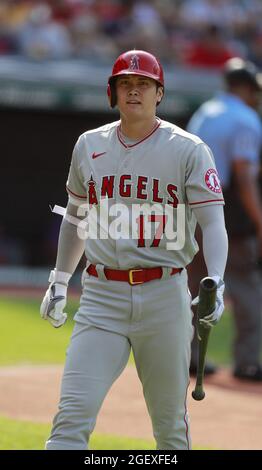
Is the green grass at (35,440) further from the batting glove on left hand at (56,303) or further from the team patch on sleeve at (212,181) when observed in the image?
the team patch on sleeve at (212,181)

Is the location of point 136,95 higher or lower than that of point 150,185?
higher

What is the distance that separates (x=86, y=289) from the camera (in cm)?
401

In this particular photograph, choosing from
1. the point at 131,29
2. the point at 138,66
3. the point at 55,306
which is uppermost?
the point at 131,29

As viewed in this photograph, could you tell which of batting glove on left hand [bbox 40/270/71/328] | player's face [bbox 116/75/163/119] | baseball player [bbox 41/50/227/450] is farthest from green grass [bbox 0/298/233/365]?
player's face [bbox 116/75/163/119]

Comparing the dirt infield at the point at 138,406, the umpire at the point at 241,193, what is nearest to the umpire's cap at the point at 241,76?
the umpire at the point at 241,193

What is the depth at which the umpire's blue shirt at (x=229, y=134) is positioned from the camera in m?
7.14

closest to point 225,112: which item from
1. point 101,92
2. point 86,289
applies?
point 86,289

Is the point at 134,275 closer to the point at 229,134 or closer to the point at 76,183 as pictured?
the point at 76,183

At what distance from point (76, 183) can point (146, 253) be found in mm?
467

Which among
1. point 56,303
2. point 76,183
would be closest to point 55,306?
point 56,303

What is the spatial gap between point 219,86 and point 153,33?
126 cm

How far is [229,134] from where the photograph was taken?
7172 millimetres

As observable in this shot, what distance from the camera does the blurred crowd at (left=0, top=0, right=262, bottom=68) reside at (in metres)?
14.1

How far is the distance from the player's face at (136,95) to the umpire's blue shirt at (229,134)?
3.22m
